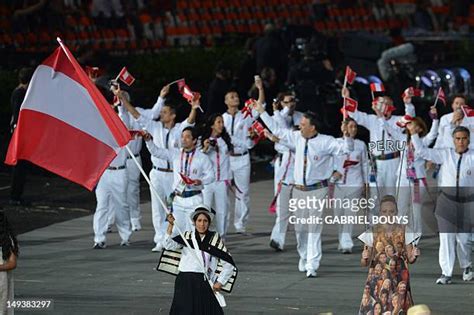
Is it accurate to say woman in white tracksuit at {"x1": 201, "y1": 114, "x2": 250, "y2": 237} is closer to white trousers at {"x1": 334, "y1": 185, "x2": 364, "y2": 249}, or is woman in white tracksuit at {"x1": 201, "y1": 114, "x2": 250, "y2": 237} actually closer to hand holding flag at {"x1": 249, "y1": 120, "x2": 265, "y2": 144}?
hand holding flag at {"x1": 249, "y1": 120, "x2": 265, "y2": 144}

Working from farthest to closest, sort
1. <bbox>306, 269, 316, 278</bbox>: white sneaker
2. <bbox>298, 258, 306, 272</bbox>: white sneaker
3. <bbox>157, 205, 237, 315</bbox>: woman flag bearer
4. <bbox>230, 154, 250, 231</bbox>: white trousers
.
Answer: <bbox>230, 154, 250, 231</bbox>: white trousers → <bbox>298, 258, 306, 272</bbox>: white sneaker → <bbox>306, 269, 316, 278</bbox>: white sneaker → <bbox>157, 205, 237, 315</bbox>: woman flag bearer

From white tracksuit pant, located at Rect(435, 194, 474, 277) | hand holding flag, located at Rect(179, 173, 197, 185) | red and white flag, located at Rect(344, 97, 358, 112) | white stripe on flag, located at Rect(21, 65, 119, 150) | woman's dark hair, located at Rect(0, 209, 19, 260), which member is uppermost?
white stripe on flag, located at Rect(21, 65, 119, 150)

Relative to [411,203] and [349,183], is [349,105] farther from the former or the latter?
[411,203]

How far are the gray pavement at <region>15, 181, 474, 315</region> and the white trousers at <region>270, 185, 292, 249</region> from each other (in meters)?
0.21

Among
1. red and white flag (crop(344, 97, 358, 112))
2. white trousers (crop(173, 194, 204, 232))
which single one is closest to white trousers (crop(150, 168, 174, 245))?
white trousers (crop(173, 194, 204, 232))

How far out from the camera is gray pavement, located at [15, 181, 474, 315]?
51.0 ft

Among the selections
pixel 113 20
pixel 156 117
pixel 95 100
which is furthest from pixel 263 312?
pixel 113 20

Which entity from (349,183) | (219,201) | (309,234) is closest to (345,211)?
(349,183)

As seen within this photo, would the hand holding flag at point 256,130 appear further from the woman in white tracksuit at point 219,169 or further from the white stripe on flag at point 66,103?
the white stripe on flag at point 66,103

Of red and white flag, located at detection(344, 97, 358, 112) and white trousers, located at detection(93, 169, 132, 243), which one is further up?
red and white flag, located at detection(344, 97, 358, 112)

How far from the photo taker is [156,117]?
20.1 meters

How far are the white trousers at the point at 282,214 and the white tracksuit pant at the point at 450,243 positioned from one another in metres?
1.95

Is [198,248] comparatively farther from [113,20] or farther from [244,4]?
[244,4]

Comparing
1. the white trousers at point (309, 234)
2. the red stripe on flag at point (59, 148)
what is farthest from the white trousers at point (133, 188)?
the red stripe on flag at point (59, 148)
